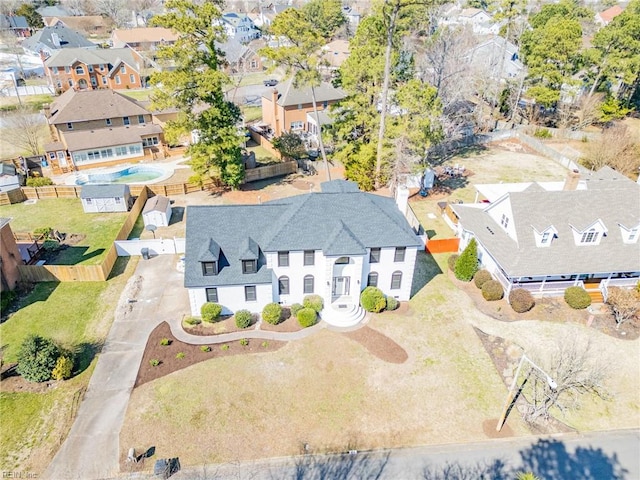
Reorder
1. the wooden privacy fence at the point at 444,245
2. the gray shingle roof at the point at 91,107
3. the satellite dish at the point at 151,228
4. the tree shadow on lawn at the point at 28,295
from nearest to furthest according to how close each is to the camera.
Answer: the tree shadow on lawn at the point at 28,295 → the wooden privacy fence at the point at 444,245 → the satellite dish at the point at 151,228 → the gray shingle roof at the point at 91,107

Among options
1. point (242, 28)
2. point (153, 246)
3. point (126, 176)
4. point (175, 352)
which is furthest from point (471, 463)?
point (242, 28)

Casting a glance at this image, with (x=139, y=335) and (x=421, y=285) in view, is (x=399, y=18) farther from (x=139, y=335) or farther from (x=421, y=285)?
(x=139, y=335)

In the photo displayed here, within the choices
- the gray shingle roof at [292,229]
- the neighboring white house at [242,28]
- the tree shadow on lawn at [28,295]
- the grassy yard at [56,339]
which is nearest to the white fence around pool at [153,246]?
the grassy yard at [56,339]

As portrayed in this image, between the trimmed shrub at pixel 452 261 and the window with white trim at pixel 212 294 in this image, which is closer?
the window with white trim at pixel 212 294

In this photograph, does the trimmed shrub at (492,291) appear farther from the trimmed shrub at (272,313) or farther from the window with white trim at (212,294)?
the window with white trim at (212,294)

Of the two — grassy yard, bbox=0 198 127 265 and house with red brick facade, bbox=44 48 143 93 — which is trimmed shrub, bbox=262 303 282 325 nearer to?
grassy yard, bbox=0 198 127 265

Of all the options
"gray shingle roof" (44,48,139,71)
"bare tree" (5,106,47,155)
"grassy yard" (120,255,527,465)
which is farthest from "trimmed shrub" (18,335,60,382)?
"gray shingle roof" (44,48,139,71)

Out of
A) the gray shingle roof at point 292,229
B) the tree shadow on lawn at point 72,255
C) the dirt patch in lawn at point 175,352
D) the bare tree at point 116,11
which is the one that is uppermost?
the bare tree at point 116,11

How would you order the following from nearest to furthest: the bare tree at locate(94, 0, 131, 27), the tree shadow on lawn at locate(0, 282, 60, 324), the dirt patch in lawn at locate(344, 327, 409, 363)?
the dirt patch in lawn at locate(344, 327, 409, 363) → the tree shadow on lawn at locate(0, 282, 60, 324) → the bare tree at locate(94, 0, 131, 27)
